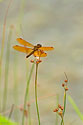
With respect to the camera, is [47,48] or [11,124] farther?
[11,124]

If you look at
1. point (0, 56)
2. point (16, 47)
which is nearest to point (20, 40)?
point (16, 47)

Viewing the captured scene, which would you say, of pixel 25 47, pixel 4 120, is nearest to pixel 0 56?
pixel 4 120

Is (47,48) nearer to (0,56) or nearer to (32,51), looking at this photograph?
(32,51)

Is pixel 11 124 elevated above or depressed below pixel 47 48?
below

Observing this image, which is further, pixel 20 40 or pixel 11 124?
pixel 11 124

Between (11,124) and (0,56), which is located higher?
(0,56)

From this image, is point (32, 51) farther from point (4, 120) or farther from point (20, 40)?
point (4, 120)

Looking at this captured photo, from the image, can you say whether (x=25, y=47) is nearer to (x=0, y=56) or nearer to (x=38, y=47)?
(x=38, y=47)
